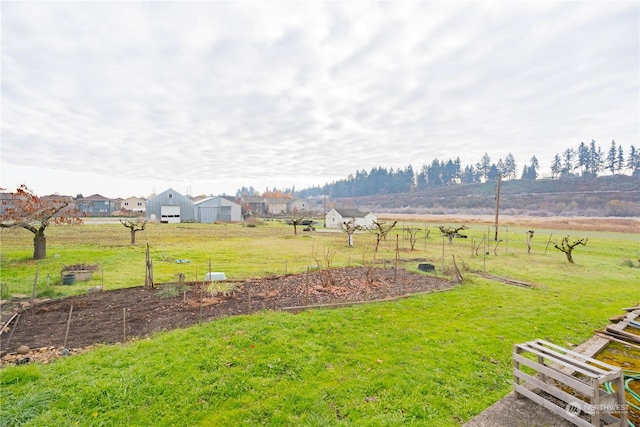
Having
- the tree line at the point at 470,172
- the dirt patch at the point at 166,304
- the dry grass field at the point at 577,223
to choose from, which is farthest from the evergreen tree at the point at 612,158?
the dirt patch at the point at 166,304

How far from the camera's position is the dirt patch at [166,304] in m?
6.17

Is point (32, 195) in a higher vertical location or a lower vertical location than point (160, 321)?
higher

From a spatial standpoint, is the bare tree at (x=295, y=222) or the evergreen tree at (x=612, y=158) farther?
the evergreen tree at (x=612, y=158)

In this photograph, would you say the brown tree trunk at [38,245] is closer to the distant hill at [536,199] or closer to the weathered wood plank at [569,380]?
the weathered wood plank at [569,380]

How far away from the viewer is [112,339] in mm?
5984

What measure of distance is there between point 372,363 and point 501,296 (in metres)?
6.51

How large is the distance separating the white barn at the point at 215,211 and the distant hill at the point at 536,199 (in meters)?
53.0

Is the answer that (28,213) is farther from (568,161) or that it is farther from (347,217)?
(568,161)

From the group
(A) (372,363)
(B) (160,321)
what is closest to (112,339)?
(B) (160,321)

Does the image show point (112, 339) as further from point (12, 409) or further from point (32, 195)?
point (32, 195)

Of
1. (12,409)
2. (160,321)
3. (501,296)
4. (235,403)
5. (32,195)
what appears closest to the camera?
(12,409)

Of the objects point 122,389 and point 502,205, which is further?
point 502,205

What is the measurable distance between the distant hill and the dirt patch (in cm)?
6905

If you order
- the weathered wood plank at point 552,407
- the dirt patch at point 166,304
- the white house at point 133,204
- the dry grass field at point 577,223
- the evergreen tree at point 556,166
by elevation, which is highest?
the evergreen tree at point 556,166
